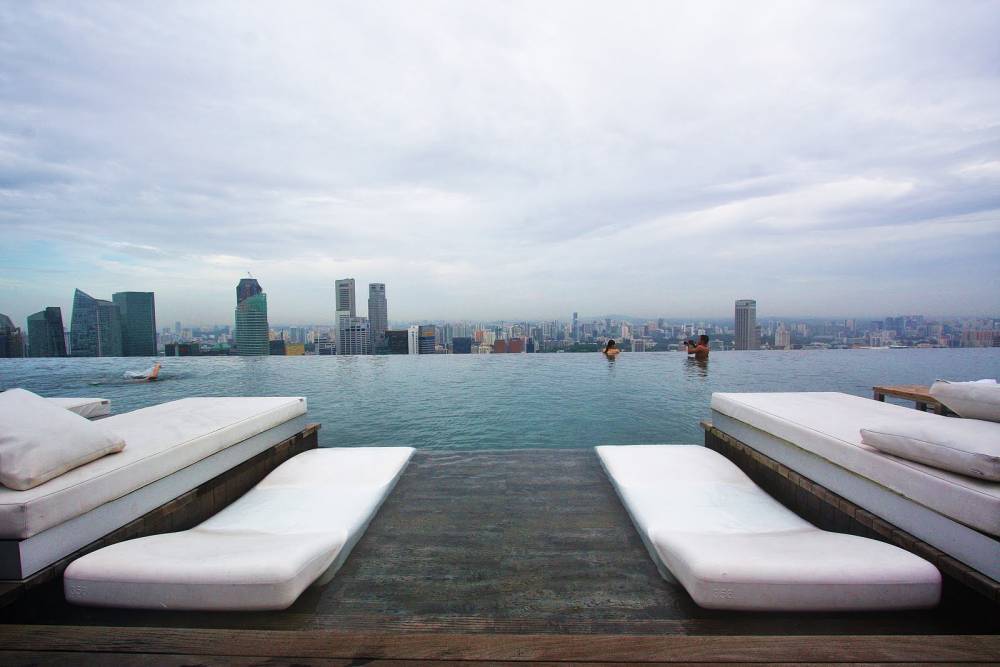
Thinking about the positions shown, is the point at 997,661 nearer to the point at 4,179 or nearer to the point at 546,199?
the point at 546,199

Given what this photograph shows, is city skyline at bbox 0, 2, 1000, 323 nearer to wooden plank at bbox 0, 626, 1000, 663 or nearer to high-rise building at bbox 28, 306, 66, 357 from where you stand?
high-rise building at bbox 28, 306, 66, 357

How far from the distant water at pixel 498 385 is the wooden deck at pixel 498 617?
2.75m

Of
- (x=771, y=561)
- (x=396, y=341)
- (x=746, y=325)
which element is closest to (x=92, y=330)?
(x=396, y=341)

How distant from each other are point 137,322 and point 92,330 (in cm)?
120

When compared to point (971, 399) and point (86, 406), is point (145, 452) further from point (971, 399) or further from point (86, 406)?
point (971, 399)

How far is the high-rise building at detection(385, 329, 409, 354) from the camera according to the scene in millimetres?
15281

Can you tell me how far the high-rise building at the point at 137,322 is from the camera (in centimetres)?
1505

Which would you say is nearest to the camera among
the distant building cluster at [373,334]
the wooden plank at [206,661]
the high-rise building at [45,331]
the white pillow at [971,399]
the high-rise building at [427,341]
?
the wooden plank at [206,661]

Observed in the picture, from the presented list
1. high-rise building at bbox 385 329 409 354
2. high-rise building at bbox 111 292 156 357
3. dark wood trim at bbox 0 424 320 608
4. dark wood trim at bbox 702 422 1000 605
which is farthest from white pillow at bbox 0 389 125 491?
high-rise building at bbox 111 292 156 357

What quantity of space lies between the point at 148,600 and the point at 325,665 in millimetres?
603

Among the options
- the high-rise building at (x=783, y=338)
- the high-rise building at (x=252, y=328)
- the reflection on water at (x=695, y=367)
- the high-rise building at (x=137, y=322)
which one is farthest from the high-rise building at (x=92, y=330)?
the high-rise building at (x=783, y=338)

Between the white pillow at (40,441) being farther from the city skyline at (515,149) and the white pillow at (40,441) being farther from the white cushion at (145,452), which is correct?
the city skyline at (515,149)

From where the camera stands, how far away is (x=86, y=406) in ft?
9.07

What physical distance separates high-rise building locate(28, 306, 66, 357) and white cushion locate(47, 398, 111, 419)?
1576cm
